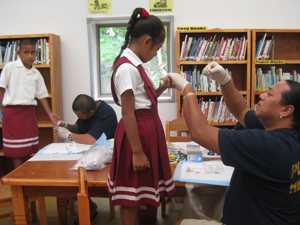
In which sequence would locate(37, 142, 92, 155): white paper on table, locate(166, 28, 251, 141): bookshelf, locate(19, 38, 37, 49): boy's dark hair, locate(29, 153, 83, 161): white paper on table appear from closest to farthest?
locate(29, 153, 83, 161): white paper on table
locate(37, 142, 92, 155): white paper on table
locate(19, 38, 37, 49): boy's dark hair
locate(166, 28, 251, 141): bookshelf

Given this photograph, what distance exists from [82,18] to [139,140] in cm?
245

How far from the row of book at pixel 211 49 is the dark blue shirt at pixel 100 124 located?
1.08 m

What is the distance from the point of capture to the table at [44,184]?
1.69m

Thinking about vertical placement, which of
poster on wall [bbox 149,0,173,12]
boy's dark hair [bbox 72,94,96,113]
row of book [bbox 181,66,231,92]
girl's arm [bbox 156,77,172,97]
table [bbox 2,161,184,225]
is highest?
poster on wall [bbox 149,0,173,12]

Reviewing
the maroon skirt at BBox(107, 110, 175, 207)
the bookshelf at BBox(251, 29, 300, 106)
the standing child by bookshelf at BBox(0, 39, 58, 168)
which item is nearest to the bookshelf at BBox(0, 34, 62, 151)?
the standing child by bookshelf at BBox(0, 39, 58, 168)

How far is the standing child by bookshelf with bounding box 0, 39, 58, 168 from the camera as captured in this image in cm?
308

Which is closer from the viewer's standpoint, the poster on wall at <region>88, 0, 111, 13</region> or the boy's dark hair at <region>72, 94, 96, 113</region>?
the boy's dark hair at <region>72, 94, 96, 113</region>

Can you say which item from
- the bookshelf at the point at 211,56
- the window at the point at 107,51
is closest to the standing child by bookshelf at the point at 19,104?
the window at the point at 107,51

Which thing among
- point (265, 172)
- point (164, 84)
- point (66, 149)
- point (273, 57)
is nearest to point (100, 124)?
point (66, 149)

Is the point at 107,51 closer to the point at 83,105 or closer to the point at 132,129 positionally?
the point at 83,105

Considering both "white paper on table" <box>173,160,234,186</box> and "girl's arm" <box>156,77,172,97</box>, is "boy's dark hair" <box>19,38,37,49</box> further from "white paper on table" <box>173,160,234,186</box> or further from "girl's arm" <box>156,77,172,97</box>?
"white paper on table" <box>173,160,234,186</box>

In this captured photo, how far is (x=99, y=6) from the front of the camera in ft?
11.8

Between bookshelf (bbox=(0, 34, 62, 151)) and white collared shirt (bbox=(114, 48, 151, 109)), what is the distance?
204 cm

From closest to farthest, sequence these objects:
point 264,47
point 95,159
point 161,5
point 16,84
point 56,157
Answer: point 95,159
point 56,157
point 16,84
point 264,47
point 161,5
